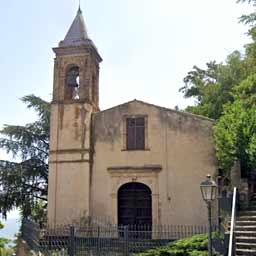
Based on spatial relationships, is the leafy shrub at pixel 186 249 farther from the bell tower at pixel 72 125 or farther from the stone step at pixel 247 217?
the bell tower at pixel 72 125

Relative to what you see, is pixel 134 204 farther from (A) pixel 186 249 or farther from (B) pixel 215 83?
(B) pixel 215 83

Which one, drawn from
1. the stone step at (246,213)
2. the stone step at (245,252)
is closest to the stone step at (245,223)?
the stone step at (246,213)

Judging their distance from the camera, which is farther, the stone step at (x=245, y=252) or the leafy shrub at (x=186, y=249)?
the leafy shrub at (x=186, y=249)

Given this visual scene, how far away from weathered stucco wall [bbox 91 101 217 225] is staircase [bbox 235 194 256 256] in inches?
231

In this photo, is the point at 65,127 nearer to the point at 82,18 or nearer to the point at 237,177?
the point at 82,18

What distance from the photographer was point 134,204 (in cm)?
2086

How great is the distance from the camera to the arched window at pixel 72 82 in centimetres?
2252

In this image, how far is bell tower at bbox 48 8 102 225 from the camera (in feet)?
68.6

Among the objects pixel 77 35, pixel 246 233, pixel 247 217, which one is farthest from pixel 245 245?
pixel 77 35

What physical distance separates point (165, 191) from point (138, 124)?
3.66m

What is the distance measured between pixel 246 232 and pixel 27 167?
17.1m

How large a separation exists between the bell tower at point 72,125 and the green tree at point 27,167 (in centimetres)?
535

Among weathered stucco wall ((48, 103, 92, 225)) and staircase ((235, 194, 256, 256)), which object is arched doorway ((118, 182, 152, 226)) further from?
staircase ((235, 194, 256, 256))

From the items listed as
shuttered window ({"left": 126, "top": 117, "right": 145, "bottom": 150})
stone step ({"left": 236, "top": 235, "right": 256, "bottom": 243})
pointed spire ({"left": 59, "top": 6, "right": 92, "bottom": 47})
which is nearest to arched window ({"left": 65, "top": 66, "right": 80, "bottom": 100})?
pointed spire ({"left": 59, "top": 6, "right": 92, "bottom": 47})
